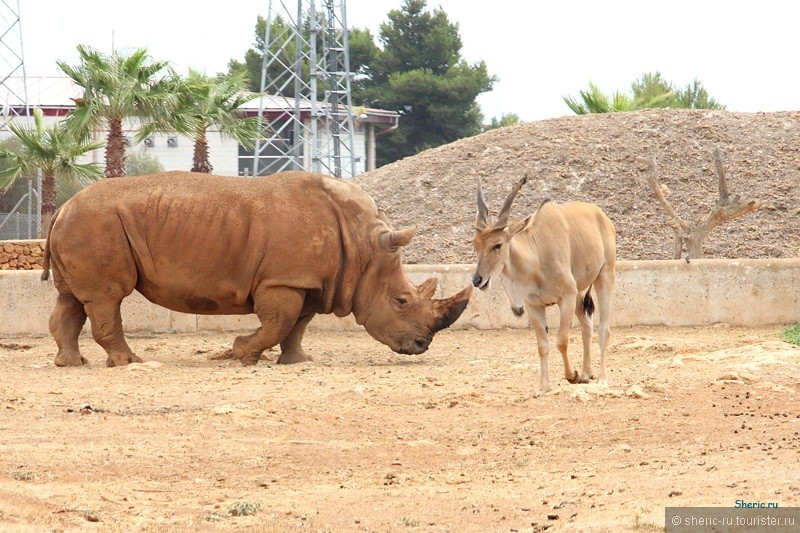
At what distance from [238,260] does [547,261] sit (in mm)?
4338

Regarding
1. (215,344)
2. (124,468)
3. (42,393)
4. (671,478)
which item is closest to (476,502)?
(671,478)

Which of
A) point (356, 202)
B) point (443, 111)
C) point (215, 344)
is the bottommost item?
point (215, 344)

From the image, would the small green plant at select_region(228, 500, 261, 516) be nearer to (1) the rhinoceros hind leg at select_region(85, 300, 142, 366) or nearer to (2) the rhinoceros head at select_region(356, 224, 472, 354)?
(1) the rhinoceros hind leg at select_region(85, 300, 142, 366)

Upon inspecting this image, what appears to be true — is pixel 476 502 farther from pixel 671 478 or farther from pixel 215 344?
pixel 215 344

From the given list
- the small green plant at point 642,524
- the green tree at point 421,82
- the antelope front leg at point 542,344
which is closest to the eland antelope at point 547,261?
the antelope front leg at point 542,344

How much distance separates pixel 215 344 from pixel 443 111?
1715 inches

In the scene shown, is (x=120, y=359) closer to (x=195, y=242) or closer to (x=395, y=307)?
(x=195, y=242)

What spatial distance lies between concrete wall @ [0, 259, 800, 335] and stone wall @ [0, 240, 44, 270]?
23.1 feet

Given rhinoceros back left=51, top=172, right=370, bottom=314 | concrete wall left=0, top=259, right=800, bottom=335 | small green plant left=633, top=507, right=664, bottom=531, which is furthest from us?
concrete wall left=0, top=259, right=800, bottom=335

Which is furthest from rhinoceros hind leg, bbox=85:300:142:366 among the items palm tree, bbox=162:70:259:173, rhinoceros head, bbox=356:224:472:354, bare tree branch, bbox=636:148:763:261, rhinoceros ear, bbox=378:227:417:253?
palm tree, bbox=162:70:259:173

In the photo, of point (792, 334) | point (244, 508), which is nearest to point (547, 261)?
point (244, 508)

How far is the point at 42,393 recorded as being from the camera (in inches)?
470

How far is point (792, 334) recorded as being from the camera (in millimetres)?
16422

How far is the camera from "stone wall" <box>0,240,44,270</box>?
968 inches
